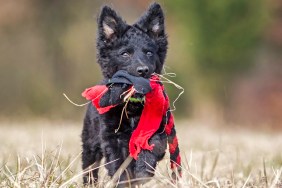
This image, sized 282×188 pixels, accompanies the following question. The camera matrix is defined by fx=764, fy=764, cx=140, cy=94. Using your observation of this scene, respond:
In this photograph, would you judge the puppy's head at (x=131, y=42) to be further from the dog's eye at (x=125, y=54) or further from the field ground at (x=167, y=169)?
the field ground at (x=167, y=169)

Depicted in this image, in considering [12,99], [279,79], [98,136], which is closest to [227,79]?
[279,79]

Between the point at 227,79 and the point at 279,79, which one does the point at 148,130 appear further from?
the point at 279,79

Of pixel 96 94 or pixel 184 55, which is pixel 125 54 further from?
pixel 184 55

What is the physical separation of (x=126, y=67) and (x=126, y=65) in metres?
0.03

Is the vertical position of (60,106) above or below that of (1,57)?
below

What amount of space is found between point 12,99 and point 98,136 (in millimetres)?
23522

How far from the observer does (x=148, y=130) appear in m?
5.98

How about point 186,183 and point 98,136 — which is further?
point 98,136

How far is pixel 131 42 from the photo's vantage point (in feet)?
21.0

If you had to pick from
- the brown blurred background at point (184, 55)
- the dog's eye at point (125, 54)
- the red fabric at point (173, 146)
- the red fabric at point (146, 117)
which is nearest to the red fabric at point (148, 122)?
the red fabric at point (146, 117)

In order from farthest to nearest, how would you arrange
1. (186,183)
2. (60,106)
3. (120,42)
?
(60,106) < (120,42) < (186,183)

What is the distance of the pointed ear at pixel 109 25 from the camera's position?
657 cm

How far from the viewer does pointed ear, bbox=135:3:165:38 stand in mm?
6633

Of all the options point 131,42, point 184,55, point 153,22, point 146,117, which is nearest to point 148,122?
point 146,117
